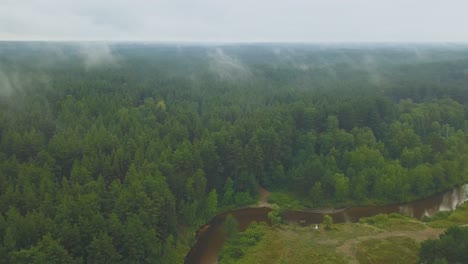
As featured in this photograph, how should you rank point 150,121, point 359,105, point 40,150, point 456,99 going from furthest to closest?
1. point 456,99
2. point 359,105
3. point 150,121
4. point 40,150

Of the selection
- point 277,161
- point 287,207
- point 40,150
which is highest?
point 40,150

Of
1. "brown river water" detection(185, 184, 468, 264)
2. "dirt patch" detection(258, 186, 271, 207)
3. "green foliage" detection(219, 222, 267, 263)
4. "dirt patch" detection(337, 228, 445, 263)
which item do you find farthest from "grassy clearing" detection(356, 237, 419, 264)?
"dirt patch" detection(258, 186, 271, 207)

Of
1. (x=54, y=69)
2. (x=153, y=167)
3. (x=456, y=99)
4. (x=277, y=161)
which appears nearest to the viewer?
(x=153, y=167)

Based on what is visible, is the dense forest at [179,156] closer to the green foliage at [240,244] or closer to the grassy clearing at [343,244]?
the green foliage at [240,244]

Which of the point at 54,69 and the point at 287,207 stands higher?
the point at 54,69

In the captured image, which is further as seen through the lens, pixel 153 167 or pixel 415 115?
pixel 415 115

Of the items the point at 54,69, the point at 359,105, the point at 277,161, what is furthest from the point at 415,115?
the point at 54,69

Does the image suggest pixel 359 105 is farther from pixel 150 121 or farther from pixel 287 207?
pixel 150 121

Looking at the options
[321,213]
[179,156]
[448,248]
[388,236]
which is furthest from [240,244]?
[448,248]

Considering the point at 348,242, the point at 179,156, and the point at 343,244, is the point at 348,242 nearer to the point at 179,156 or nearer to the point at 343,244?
the point at 343,244
